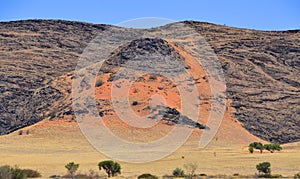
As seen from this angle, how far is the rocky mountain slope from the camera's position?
86375mm

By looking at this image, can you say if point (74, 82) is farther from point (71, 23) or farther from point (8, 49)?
point (71, 23)

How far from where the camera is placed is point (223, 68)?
9956 cm

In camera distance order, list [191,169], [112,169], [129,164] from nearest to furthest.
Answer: [112,169]
[191,169]
[129,164]

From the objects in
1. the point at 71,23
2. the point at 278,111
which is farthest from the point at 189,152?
the point at 71,23

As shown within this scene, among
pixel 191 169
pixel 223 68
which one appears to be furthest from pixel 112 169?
pixel 223 68

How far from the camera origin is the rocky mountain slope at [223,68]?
86.4m

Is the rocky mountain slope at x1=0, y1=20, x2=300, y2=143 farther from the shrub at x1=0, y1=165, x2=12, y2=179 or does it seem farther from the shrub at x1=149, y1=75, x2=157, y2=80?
the shrub at x1=0, y1=165, x2=12, y2=179

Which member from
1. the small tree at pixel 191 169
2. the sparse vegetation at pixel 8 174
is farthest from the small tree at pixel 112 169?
the sparse vegetation at pixel 8 174

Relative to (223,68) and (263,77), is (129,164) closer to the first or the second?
(223,68)

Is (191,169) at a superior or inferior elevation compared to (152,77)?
inferior

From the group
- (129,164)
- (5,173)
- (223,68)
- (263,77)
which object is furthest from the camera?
(223,68)

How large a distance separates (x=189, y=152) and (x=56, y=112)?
28.2 m

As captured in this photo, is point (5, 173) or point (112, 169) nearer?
point (5, 173)

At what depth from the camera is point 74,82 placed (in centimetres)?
9256
